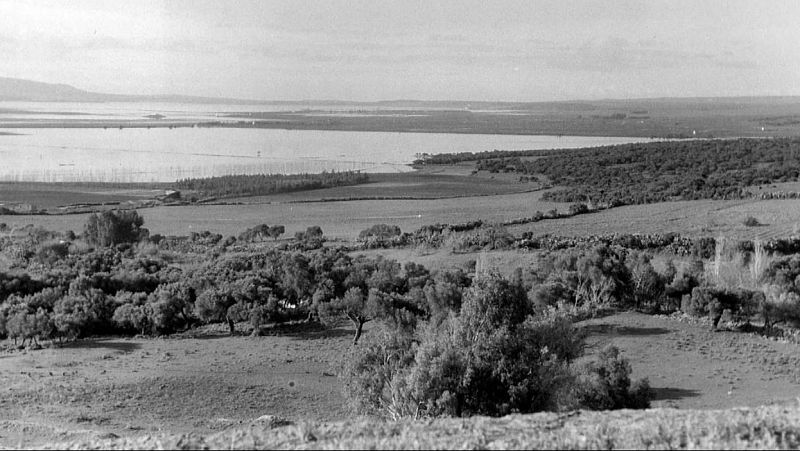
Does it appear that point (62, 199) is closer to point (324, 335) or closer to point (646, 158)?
point (324, 335)

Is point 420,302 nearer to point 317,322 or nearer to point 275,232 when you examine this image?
point 317,322

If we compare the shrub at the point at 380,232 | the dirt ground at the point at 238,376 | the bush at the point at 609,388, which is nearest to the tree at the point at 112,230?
the shrub at the point at 380,232

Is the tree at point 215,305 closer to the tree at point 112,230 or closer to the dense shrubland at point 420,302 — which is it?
the dense shrubland at point 420,302

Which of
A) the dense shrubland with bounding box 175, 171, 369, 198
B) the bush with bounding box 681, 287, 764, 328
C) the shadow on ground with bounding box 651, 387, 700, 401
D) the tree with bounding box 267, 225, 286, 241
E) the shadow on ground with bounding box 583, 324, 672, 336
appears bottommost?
the shadow on ground with bounding box 583, 324, 672, 336

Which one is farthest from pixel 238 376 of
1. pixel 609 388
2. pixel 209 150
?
pixel 209 150

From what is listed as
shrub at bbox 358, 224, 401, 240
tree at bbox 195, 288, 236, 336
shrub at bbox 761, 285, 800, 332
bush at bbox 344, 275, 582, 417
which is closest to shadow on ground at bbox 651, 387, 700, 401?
bush at bbox 344, 275, 582, 417

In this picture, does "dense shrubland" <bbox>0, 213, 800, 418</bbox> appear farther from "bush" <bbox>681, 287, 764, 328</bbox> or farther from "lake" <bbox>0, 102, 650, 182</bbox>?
"lake" <bbox>0, 102, 650, 182</bbox>
